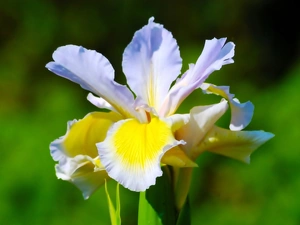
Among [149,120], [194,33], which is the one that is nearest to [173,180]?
[149,120]

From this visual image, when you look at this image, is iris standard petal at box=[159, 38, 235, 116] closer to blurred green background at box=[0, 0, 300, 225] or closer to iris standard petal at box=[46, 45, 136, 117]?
iris standard petal at box=[46, 45, 136, 117]

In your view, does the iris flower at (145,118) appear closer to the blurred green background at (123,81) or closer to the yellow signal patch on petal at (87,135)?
the yellow signal patch on petal at (87,135)

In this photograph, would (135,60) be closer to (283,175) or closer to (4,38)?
(283,175)

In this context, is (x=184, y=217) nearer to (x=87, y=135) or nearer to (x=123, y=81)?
(x=87, y=135)

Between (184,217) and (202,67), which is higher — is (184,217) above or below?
below

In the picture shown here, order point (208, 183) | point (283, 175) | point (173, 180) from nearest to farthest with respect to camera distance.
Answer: point (173, 180)
point (283, 175)
point (208, 183)

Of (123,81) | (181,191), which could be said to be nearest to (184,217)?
(181,191)

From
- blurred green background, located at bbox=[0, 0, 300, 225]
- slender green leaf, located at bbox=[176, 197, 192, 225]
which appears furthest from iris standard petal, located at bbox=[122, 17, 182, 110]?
blurred green background, located at bbox=[0, 0, 300, 225]
